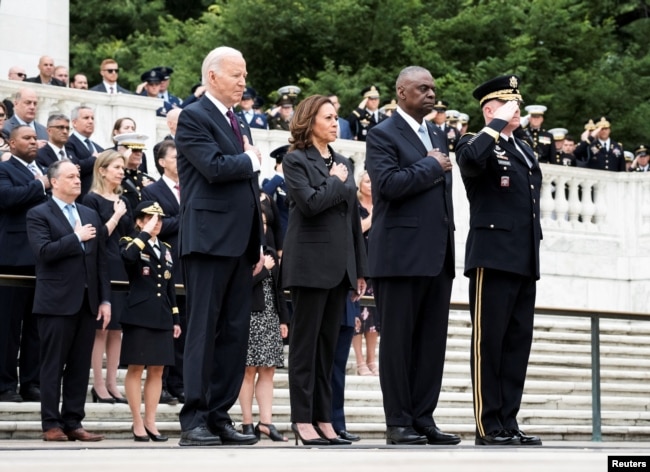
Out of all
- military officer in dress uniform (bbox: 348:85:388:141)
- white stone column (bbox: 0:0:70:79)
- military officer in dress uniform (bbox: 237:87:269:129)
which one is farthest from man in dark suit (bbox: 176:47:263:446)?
white stone column (bbox: 0:0:70:79)

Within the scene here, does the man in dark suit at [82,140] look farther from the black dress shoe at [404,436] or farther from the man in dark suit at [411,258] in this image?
the black dress shoe at [404,436]

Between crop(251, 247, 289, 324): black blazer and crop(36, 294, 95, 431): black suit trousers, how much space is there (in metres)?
1.24

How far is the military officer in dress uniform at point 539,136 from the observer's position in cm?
2252

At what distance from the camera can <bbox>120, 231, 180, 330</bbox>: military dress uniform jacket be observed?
38.0ft

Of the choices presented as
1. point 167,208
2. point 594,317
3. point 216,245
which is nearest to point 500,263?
point 216,245

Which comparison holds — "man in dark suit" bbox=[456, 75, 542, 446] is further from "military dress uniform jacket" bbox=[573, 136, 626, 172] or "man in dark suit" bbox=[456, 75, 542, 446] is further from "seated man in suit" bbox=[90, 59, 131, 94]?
"military dress uniform jacket" bbox=[573, 136, 626, 172]

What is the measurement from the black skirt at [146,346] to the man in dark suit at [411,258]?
9.01 feet

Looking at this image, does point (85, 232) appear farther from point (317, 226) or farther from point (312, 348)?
point (312, 348)

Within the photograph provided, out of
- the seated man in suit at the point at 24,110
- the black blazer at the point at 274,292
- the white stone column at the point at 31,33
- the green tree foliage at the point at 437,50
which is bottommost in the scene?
the black blazer at the point at 274,292

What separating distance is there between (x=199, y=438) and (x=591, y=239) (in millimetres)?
15294

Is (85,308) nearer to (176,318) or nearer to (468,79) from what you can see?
(176,318)

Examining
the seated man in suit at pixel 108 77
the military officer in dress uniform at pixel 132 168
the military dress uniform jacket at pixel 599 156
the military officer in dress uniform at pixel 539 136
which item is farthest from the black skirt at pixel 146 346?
the military dress uniform jacket at pixel 599 156

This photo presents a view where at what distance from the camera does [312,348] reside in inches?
351

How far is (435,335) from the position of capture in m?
9.07
